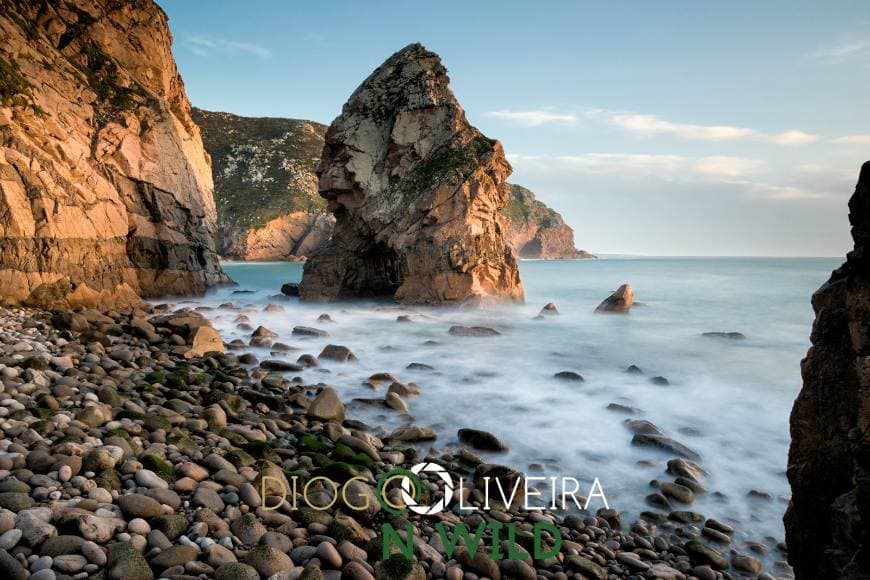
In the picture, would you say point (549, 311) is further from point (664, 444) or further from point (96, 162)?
point (96, 162)

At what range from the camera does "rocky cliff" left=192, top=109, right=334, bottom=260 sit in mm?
64500

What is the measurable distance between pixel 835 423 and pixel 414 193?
626 inches

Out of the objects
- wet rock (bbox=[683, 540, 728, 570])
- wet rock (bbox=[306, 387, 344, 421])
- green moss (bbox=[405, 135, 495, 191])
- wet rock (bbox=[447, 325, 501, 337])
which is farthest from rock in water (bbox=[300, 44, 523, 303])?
wet rock (bbox=[683, 540, 728, 570])

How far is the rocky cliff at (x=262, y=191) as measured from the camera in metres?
64.5

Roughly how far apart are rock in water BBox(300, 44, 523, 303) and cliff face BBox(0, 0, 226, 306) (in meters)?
5.22

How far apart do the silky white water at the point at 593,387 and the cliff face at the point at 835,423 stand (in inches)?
58.0

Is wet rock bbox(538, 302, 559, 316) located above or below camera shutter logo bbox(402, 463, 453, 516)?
above

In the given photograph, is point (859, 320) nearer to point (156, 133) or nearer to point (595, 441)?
point (595, 441)

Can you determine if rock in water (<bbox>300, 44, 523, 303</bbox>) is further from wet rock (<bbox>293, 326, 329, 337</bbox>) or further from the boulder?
the boulder

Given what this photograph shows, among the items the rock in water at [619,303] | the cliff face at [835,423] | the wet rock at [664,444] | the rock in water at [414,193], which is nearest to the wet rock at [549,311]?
the rock in water at [414,193]

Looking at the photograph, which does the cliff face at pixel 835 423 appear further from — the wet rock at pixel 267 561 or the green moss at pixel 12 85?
the green moss at pixel 12 85

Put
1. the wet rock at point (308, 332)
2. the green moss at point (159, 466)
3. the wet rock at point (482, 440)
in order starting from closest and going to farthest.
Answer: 1. the green moss at point (159, 466)
2. the wet rock at point (482, 440)
3. the wet rock at point (308, 332)

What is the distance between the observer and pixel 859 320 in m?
2.71

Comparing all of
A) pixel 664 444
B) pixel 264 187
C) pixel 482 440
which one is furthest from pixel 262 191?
pixel 664 444
